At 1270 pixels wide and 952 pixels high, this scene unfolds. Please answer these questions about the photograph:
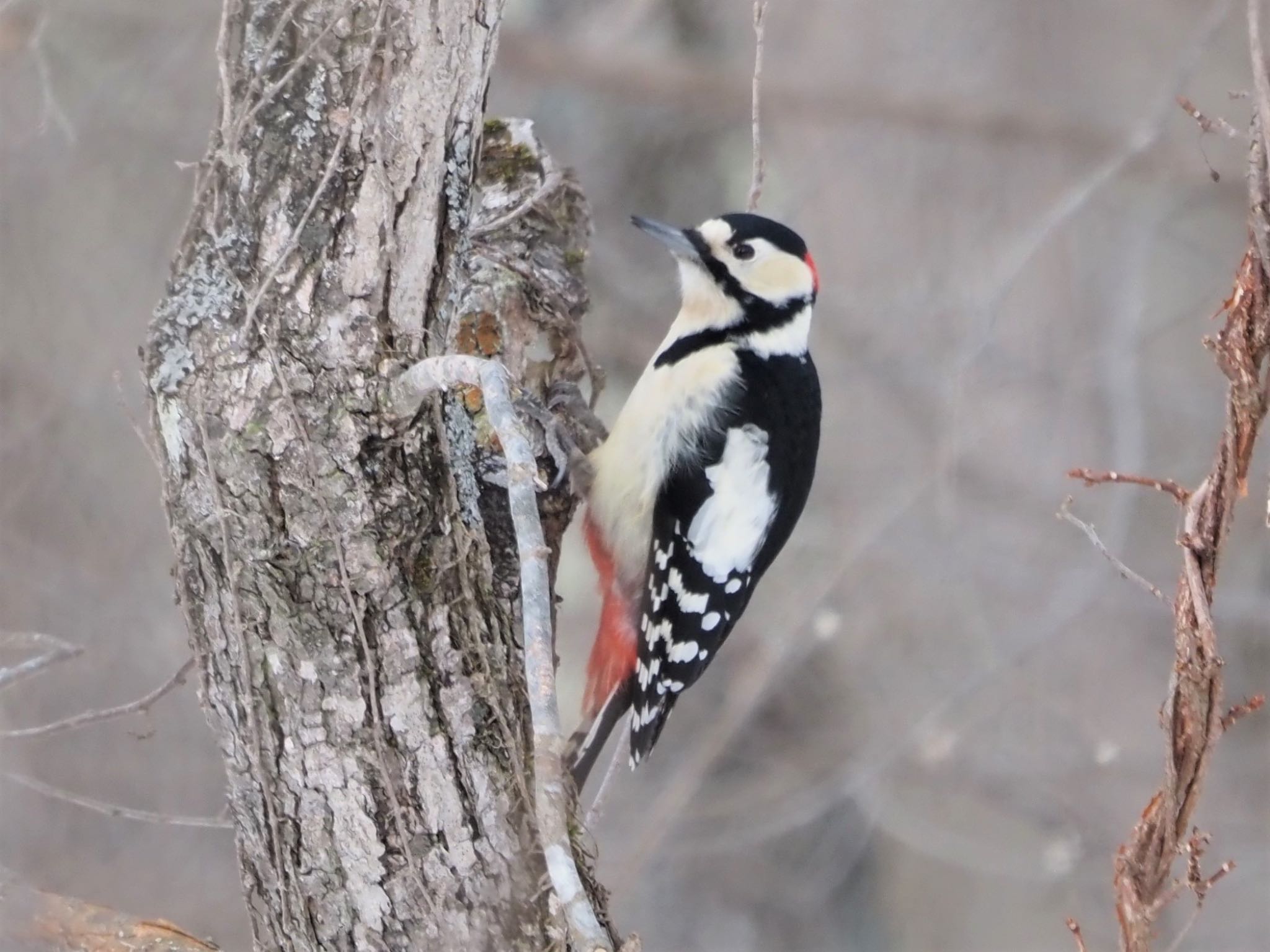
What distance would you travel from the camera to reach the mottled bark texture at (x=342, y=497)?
1.78 metres

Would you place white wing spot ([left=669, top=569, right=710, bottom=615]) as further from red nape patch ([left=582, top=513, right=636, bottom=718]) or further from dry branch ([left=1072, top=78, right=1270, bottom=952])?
dry branch ([left=1072, top=78, right=1270, bottom=952])

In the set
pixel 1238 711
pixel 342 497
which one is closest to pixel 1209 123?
pixel 1238 711

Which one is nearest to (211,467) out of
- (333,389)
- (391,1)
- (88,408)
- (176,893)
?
(333,389)

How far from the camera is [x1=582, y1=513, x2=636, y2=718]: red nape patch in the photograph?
116 inches

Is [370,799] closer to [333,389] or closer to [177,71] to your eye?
[333,389]

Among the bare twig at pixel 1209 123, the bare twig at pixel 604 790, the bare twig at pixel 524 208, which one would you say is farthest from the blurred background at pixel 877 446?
the bare twig at pixel 1209 123

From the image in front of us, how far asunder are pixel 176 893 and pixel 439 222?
4207mm

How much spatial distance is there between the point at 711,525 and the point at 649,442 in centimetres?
25

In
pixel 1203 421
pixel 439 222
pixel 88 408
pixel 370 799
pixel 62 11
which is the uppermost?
pixel 62 11

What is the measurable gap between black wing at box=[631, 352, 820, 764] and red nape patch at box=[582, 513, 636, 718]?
0.05 meters

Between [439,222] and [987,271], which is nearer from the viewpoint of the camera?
[439,222]

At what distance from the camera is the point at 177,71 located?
194 inches

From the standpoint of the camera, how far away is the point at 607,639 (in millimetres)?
3000

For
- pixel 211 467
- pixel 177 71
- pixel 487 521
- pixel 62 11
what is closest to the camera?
pixel 211 467
